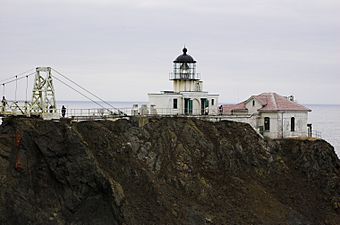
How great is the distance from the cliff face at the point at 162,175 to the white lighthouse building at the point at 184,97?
7261 millimetres

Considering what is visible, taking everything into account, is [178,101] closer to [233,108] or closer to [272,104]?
[233,108]

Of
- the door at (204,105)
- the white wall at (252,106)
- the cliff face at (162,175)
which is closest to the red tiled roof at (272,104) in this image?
the white wall at (252,106)

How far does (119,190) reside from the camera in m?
45.0

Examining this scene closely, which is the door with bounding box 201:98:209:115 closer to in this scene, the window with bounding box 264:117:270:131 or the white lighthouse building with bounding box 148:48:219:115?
the white lighthouse building with bounding box 148:48:219:115

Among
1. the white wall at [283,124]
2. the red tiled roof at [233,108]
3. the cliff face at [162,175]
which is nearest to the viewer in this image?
the cliff face at [162,175]

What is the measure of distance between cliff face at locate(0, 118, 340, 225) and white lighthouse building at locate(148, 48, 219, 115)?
7.26 meters

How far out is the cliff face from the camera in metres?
44.1

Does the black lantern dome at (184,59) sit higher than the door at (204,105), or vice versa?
the black lantern dome at (184,59)

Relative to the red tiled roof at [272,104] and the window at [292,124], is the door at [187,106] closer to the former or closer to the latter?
the red tiled roof at [272,104]

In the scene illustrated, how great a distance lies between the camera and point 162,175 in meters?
48.5

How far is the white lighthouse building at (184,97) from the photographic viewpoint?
200 feet

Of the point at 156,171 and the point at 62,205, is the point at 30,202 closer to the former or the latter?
the point at 62,205

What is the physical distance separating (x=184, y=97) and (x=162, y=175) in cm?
1430

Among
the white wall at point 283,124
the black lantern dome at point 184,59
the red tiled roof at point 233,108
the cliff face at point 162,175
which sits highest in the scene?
the black lantern dome at point 184,59
